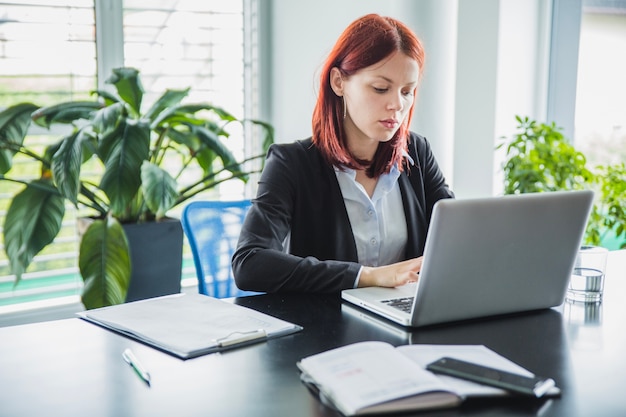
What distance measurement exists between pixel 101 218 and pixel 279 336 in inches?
75.7

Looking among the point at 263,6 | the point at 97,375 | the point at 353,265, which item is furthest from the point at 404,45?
the point at 263,6

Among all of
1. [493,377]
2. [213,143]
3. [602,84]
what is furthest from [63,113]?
[602,84]

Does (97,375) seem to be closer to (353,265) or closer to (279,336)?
(279,336)

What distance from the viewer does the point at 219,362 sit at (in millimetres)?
1219

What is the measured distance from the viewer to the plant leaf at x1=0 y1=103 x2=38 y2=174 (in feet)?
9.51

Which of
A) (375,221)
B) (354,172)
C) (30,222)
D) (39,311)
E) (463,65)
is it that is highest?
(463,65)

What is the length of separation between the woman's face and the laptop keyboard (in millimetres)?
585

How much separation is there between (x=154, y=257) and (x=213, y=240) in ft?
3.05

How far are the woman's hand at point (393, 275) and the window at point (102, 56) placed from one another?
2.03 m

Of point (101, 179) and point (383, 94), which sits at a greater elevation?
point (383, 94)

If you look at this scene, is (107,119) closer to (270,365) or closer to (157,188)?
(157,188)

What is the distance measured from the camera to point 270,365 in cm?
120

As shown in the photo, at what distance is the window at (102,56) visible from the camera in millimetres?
3373

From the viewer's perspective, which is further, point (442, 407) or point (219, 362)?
point (219, 362)
